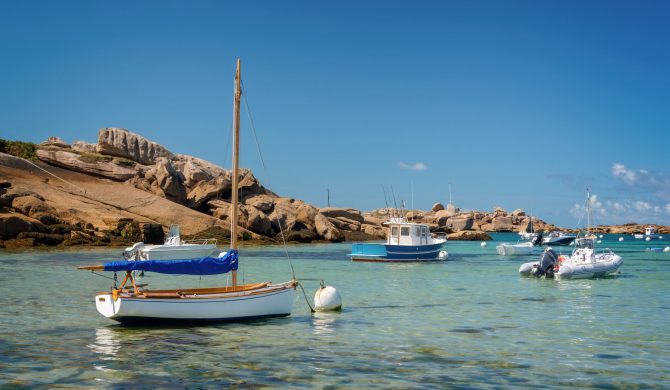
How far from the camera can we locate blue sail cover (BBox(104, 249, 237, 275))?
61.4 feet

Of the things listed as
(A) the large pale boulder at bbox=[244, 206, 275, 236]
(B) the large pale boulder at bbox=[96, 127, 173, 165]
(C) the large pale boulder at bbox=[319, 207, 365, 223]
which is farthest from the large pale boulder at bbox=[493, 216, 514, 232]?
(A) the large pale boulder at bbox=[244, 206, 275, 236]

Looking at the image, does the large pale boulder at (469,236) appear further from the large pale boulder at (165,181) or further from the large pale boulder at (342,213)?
the large pale boulder at (165,181)

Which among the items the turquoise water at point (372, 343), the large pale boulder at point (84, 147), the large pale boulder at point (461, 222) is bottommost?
the turquoise water at point (372, 343)

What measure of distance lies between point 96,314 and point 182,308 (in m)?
4.73

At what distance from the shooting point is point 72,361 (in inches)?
565

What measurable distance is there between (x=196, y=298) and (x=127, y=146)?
249 feet

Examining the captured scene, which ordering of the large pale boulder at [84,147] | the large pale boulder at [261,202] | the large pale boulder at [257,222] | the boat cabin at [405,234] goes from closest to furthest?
the boat cabin at [405,234] → the large pale boulder at [257,222] → the large pale boulder at [261,202] → the large pale boulder at [84,147]

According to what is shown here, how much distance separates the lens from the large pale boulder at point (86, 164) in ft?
262

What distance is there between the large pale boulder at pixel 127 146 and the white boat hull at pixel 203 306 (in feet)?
241

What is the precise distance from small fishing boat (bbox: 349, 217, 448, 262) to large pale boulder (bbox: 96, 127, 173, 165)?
4858cm

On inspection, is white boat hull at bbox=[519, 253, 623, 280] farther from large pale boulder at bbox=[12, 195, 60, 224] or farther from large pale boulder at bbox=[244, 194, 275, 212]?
large pale boulder at bbox=[244, 194, 275, 212]

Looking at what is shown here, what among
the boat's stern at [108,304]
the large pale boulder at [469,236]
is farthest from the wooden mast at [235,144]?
the large pale boulder at [469,236]

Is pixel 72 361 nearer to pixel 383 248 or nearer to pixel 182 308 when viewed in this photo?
pixel 182 308

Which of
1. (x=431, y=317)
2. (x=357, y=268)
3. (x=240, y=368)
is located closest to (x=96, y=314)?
(x=240, y=368)
